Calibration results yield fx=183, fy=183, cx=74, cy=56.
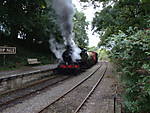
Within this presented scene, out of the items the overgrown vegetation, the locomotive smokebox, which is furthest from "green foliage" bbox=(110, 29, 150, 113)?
the locomotive smokebox

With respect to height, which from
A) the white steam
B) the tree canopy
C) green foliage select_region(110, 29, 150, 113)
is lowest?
green foliage select_region(110, 29, 150, 113)

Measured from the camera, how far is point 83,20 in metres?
43.8

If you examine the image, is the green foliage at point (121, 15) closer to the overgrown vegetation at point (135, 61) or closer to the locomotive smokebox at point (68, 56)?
the locomotive smokebox at point (68, 56)

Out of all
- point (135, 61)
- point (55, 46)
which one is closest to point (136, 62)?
point (135, 61)

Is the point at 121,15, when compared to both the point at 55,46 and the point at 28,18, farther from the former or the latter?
the point at 55,46

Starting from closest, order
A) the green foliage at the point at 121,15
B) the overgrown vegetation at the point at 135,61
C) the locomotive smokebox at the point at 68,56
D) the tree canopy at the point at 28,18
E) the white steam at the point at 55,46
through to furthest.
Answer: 1. the overgrown vegetation at the point at 135,61
2. the green foliage at the point at 121,15
3. the locomotive smokebox at the point at 68,56
4. the tree canopy at the point at 28,18
5. the white steam at the point at 55,46

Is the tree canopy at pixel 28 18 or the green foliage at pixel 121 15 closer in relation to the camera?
the green foliage at pixel 121 15

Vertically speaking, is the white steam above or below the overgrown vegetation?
above

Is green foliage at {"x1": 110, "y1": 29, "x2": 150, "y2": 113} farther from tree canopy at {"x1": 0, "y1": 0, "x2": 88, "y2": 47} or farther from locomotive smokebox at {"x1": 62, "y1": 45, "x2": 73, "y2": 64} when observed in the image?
tree canopy at {"x1": 0, "y1": 0, "x2": 88, "y2": 47}

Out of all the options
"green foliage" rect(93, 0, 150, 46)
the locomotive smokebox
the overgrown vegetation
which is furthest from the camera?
the locomotive smokebox

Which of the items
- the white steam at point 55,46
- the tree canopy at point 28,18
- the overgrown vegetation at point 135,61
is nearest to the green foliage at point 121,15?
the tree canopy at point 28,18

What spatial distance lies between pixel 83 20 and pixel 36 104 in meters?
38.3

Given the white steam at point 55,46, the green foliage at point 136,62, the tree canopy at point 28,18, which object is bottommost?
the green foliage at point 136,62

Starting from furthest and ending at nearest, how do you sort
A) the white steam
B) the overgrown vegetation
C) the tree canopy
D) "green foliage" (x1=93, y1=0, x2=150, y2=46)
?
the white steam, the tree canopy, "green foliage" (x1=93, y1=0, x2=150, y2=46), the overgrown vegetation
